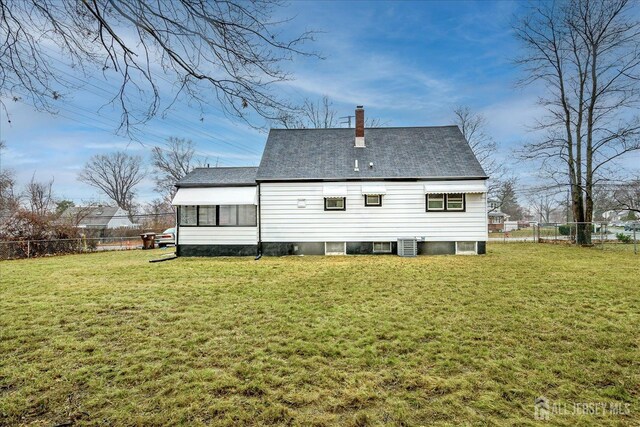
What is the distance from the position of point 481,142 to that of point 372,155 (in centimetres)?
1605

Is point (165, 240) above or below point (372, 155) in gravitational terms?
below

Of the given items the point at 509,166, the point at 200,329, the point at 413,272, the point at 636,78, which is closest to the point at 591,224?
the point at 636,78

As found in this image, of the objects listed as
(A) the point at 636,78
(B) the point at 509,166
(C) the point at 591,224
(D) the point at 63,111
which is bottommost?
(C) the point at 591,224

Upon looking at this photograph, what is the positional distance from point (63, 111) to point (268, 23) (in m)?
2.72

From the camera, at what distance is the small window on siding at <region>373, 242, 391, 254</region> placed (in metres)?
13.8

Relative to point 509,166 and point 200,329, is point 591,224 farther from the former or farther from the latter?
point 200,329

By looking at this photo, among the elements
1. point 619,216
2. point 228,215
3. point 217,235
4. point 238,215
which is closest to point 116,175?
point 217,235

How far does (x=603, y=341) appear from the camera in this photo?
391cm

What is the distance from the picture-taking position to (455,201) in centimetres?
1356

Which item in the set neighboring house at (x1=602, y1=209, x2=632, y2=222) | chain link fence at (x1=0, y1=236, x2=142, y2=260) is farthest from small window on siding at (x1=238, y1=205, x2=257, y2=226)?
neighboring house at (x1=602, y1=209, x2=632, y2=222)

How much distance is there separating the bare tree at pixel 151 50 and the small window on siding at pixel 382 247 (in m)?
11.0

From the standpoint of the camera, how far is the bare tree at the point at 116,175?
39.5 metres

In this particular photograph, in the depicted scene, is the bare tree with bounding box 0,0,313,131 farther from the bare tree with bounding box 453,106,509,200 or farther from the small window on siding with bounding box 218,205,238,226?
the bare tree with bounding box 453,106,509,200

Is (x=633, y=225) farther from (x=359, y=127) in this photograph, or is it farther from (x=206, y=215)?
(x=206, y=215)
